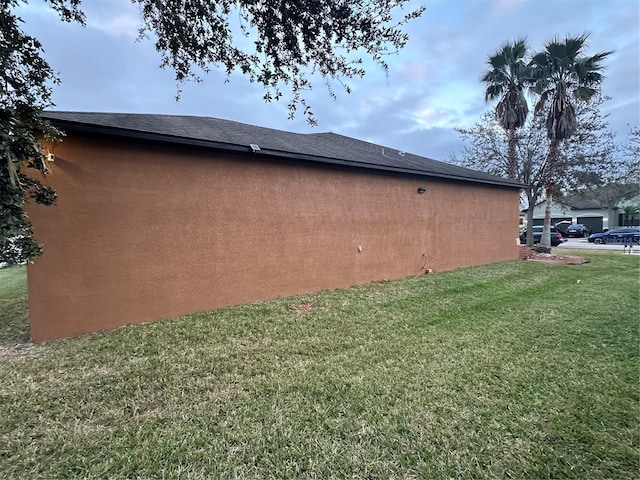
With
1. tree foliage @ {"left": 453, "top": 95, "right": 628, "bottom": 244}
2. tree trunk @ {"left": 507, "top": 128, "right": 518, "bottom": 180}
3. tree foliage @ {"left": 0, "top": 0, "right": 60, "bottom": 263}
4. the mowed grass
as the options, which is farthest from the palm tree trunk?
tree foliage @ {"left": 0, "top": 0, "right": 60, "bottom": 263}

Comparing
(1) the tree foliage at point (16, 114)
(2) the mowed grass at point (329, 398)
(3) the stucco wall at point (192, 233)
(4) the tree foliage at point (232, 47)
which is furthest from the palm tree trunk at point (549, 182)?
(1) the tree foliage at point (16, 114)

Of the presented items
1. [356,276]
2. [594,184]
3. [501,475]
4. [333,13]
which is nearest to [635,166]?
[594,184]

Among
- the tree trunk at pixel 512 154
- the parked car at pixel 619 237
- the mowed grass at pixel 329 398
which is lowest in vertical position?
the mowed grass at pixel 329 398

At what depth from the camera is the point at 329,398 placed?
307 centimetres

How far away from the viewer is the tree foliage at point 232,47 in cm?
332

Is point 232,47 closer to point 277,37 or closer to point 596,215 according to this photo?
point 277,37

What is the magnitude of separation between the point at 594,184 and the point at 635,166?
9.06m

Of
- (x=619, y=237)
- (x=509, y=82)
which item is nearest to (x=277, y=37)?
(x=509, y=82)

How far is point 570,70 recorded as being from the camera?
1533cm

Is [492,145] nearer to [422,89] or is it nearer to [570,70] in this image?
[570,70]

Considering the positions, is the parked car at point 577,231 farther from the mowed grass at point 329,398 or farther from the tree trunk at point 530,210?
the mowed grass at point 329,398

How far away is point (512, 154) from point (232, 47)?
17668 mm

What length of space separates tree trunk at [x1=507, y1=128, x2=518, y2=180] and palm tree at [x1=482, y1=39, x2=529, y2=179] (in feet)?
0.18

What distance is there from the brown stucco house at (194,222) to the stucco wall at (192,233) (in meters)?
0.02
